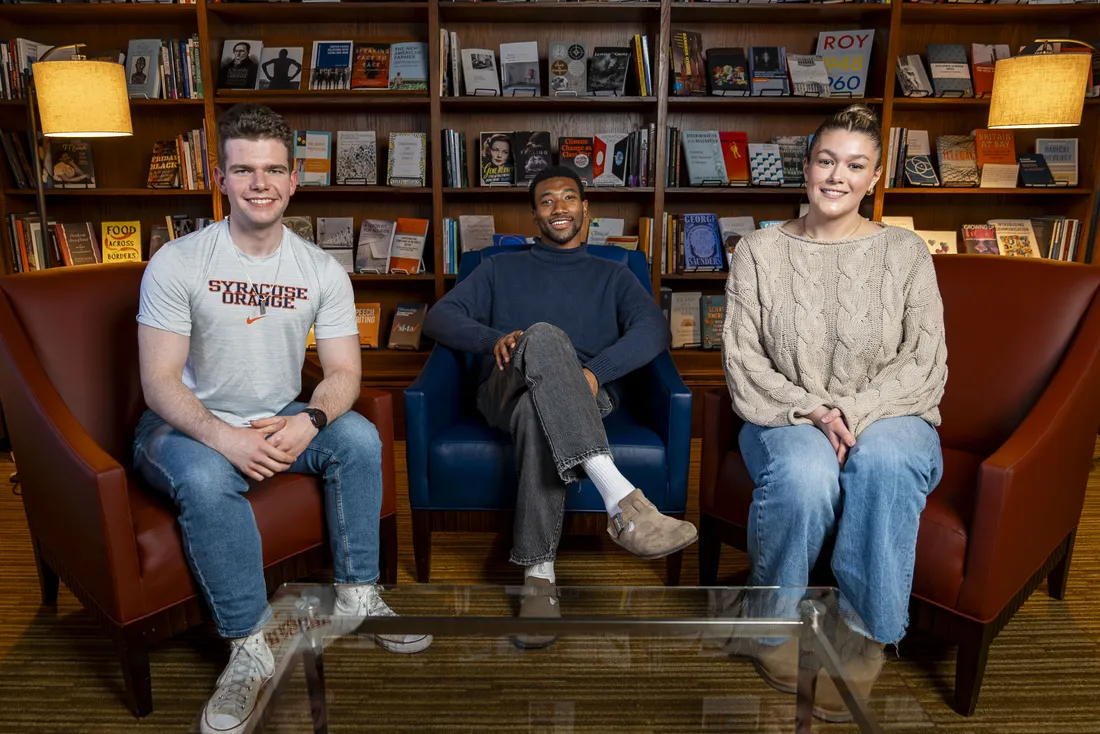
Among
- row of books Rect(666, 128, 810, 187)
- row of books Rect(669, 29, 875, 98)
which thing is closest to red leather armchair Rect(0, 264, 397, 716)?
row of books Rect(666, 128, 810, 187)

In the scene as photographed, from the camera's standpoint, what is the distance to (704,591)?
1297 millimetres

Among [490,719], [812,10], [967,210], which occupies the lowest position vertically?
[490,719]

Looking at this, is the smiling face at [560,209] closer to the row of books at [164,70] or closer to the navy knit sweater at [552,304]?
the navy knit sweater at [552,304]

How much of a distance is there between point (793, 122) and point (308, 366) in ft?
8.81

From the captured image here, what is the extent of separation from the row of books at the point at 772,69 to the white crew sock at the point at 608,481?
2172 mm

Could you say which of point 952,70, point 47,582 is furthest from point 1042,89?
point 47,582

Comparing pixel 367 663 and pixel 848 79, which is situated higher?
pixel 848 79

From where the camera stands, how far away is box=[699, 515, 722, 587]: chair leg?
80.2 inches

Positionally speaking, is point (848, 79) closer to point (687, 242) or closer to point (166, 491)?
point (687, 242)

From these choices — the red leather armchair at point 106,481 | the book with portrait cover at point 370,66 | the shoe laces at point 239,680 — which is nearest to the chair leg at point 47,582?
the red leather armchair at point 106,481

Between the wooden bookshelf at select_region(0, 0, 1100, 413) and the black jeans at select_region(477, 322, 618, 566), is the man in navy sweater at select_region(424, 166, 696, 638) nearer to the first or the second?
the black jeans at select_region(477, 322, 618, 566)

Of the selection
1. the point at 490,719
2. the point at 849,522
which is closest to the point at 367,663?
the point at 490,719

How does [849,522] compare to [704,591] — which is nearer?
[704,591]

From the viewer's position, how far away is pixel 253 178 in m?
1.77
